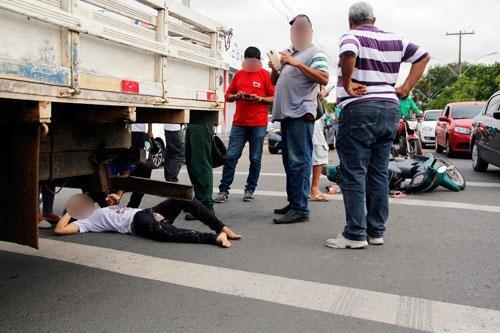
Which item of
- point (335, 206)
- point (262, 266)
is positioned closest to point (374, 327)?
point (262, 266)

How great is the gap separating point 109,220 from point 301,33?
2.70 metres

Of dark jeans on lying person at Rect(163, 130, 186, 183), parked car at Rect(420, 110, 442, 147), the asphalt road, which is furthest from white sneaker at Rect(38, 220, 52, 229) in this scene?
parked car at Rect(420, 110, 442, 147)

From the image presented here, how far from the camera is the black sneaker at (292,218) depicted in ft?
18.3

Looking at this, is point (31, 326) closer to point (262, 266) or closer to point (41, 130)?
point (41, 130)

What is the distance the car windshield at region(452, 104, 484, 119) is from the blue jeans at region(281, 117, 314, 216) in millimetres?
10596

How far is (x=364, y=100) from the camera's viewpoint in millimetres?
4438

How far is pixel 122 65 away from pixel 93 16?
41 cm

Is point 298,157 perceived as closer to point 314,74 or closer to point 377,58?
point 314,74

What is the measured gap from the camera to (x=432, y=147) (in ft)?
65.9

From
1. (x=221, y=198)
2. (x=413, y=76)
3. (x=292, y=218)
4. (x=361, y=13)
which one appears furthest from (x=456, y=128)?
(x=361, y=13)

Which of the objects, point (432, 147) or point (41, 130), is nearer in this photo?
point (41, 130)

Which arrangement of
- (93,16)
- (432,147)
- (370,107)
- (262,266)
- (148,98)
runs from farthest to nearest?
(432,147)
(370,107)
(262,266)
(148,98)
(93,16)

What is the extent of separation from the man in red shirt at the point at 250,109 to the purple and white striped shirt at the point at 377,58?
2.23m

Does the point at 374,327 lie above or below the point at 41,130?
below
